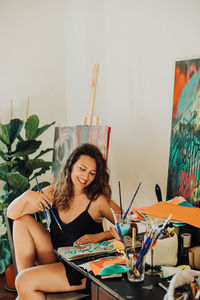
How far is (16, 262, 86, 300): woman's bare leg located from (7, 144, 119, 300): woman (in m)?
0.10

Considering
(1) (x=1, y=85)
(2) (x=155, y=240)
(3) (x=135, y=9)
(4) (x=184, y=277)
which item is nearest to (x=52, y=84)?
(1) (x=1, y=85)

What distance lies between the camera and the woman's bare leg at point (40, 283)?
1.64 metres

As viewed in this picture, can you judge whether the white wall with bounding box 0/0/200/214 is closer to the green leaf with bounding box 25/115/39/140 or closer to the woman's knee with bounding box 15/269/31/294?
the green leaf with bounding box 25/115/39/140

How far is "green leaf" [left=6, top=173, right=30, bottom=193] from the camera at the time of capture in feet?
8.50

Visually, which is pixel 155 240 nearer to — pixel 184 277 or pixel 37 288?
pixel 184 277

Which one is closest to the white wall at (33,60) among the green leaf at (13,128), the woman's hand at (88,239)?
the green leaf at (13,128)

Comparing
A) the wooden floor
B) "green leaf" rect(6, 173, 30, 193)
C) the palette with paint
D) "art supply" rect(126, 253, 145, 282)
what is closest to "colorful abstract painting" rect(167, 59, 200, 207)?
the palette with paint

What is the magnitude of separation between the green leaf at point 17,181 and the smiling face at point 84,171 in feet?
2.39

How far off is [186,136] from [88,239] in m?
0.77

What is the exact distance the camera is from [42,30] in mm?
3256

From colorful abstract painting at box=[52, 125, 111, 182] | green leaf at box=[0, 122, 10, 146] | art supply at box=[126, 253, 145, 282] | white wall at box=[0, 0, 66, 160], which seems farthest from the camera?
white wall at box=[0, 0, 66, 160]

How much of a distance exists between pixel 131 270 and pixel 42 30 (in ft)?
8.35

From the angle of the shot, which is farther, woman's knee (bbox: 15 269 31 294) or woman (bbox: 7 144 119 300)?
woman (bbox: 7 144 119 300)

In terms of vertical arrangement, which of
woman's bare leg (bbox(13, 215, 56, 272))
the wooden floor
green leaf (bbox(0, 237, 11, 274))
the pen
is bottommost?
the wooden floor
